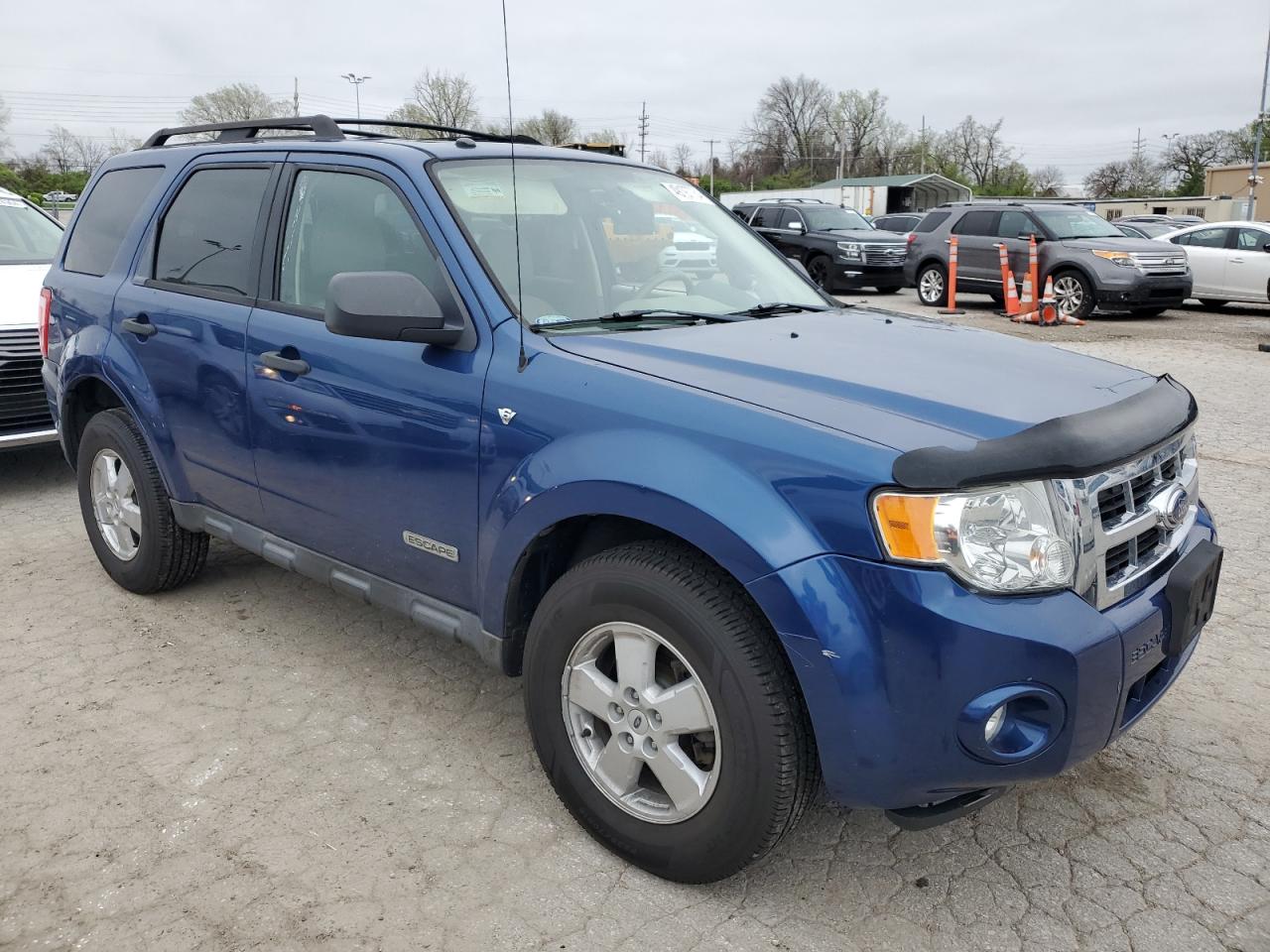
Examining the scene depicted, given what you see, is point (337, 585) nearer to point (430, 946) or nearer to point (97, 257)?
point (430, 946)

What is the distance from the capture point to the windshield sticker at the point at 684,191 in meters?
3.90

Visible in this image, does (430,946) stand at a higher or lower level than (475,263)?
lower

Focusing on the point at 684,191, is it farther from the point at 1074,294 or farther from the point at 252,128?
the point at 1074,294

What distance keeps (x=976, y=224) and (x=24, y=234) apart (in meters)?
13.9

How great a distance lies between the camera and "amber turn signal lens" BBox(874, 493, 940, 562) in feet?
6.84

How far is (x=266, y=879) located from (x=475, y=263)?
177cm

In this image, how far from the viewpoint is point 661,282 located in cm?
337

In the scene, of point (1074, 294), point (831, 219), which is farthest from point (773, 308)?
point (831, 219)

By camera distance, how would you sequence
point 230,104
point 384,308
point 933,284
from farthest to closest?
point 230,104 → point 933,284 → point 384,308

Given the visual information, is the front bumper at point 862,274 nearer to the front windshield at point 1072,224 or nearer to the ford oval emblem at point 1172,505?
the front windshield at point 1072,224

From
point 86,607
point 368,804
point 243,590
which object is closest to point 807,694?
point 368,804

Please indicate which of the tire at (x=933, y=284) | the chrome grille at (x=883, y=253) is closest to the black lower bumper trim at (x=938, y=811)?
the tire at (x=933, y=284)

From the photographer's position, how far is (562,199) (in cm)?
341

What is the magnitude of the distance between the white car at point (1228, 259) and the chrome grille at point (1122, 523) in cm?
1604
